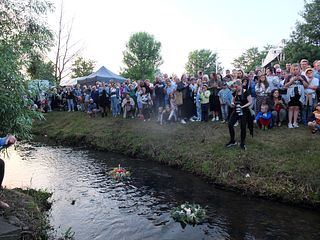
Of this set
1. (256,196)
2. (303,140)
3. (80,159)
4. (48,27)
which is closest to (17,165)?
(80,159)

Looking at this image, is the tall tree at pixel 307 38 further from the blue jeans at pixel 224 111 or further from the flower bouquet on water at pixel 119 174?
the flower bouquet on water at pixel 119 174

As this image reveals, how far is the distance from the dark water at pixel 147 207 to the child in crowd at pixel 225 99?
3736 mm

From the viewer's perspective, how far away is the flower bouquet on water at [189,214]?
861cm

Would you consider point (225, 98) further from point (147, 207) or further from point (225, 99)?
point (147, 207)

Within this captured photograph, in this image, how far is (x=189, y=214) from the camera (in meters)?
8.73

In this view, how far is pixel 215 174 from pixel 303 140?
3.15 metres

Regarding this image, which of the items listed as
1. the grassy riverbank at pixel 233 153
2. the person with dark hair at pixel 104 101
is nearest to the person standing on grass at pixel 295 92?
the grassy riverbank at pixel 233 153

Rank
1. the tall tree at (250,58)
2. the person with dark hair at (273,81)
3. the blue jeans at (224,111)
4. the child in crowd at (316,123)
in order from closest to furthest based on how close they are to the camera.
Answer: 1. the child in crowd at (316,123)
2. the person with dark hair at (273,81)
3. the blue jeans at (224,111)
4. the tall tree at (250,58)

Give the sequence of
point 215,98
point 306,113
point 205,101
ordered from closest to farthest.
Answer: point 306,113, point 215,98, point 205,101

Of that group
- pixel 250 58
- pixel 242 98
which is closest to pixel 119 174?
pixel 242 98

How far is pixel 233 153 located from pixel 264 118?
228 cm

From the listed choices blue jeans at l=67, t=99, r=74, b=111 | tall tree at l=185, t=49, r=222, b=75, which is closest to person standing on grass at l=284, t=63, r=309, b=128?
blue jeans at l=67, t=99, r=74, b=111

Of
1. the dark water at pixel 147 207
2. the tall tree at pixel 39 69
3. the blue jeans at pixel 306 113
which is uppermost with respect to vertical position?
the tall tree at pixel 39 69

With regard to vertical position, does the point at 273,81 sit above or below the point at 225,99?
above
